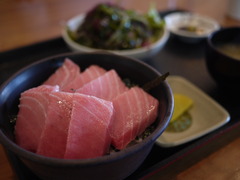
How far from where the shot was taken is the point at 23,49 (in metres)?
1.41

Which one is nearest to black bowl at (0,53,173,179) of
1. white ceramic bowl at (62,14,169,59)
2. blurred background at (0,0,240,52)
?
white ceramic bowl at (62,14,169,59)

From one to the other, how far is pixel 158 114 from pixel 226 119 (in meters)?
0.38

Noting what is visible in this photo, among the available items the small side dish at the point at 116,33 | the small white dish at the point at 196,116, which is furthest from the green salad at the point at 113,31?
the small white dish at the point at 196,116

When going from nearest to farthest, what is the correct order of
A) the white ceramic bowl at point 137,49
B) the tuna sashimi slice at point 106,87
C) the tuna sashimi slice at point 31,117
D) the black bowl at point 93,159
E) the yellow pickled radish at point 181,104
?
1. the black bowl at point 93,159
2. the tuna sashimi slice at point 31,117
3. the tuna sashimi slice at point 106,87
4. the yellow pickled radish at point 181,104
5. the white ceramic bowl at point 137,49

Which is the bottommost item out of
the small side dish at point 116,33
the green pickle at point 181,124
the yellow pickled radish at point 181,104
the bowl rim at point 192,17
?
the green pickle at point 181,124

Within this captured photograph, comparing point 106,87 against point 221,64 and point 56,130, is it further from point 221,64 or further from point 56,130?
point 221,64

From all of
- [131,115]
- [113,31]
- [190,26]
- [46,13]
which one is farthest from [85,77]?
[46,13]

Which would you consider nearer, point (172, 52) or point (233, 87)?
point (233, 87)

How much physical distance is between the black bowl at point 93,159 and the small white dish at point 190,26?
0.81 meters

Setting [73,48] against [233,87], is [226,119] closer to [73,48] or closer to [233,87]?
[233,87]

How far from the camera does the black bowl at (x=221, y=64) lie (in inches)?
41.5

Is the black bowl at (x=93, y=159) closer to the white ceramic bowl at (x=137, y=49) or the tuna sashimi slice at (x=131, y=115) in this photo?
the tuna sashimi slice at (x=131, y=115)

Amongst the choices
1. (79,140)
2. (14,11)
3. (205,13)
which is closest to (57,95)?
(79,140)

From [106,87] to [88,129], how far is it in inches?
9.0
